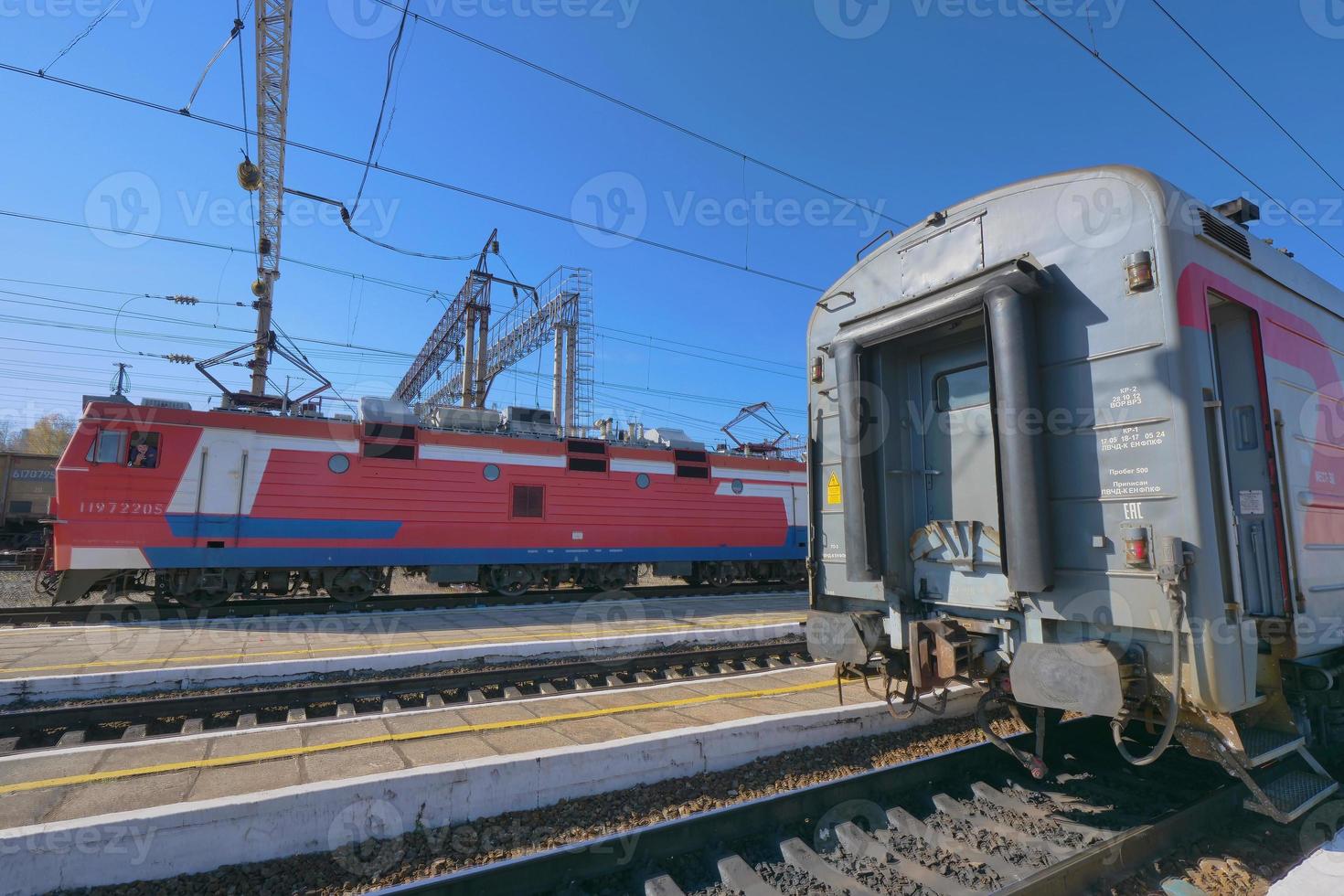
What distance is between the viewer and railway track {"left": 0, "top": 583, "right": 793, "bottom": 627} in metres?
10.9

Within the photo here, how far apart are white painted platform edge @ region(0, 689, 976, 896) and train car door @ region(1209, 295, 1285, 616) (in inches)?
120

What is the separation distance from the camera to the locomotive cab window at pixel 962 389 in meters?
4.63

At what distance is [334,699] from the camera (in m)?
6.42

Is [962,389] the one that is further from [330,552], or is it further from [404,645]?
[330,552]

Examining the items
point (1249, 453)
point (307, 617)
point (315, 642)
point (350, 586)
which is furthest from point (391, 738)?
point (350, 586)

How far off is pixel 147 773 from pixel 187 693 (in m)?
2.79

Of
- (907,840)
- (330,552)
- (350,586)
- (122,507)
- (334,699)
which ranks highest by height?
(122,507)

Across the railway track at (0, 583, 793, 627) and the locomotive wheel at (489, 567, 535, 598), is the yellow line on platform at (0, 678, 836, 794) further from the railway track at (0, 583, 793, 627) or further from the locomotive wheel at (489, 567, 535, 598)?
the locomotive wheel at (489, 567, 535, 598)

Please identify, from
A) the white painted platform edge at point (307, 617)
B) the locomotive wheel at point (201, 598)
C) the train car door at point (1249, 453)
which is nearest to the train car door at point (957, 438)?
the train car door at point (1249, 453)

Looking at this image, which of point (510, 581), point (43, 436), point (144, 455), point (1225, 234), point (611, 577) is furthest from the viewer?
point (43, 436)

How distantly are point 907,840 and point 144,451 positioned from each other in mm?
13394

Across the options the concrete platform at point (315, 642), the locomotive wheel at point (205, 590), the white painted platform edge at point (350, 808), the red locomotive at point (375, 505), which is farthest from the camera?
the locomotive wheel at point (205, 590)

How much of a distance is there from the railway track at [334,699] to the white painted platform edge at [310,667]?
0.63 ft

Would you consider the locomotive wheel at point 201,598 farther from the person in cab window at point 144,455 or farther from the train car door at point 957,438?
the train car door at point 957,438
